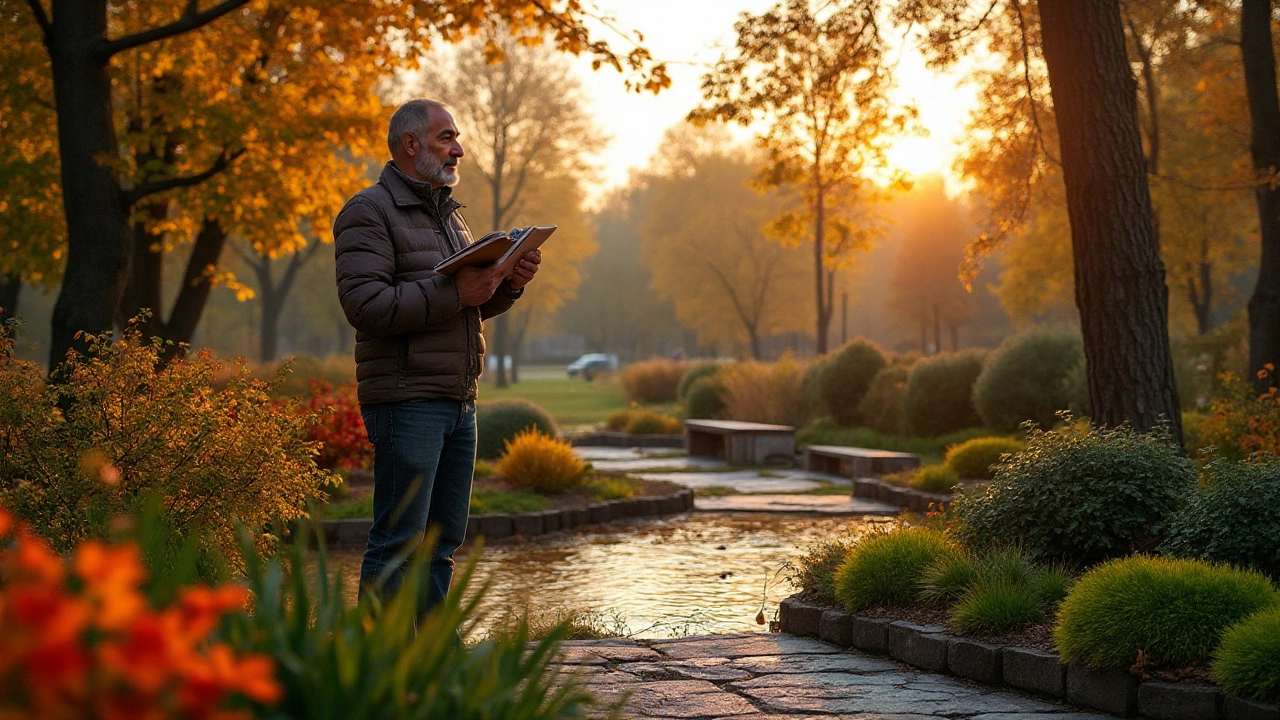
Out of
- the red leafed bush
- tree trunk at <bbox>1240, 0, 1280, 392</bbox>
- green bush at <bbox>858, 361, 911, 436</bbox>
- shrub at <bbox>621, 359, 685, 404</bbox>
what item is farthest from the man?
shrub at <bbox>621, 359, 685, 404</bbox>

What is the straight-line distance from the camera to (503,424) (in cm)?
1509

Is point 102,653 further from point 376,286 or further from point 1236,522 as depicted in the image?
point 1236,522

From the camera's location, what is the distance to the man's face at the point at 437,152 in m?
4.30

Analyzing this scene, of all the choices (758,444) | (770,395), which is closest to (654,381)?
(770,395)

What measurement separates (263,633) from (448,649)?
1.17ft

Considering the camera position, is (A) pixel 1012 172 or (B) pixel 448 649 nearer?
(B) pixel 448 649

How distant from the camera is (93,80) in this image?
891cm

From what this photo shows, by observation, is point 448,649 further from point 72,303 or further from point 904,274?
point 904,274

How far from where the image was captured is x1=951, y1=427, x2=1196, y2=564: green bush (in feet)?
19.6

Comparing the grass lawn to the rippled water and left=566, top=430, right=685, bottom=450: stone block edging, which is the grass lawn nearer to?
left=566, top=430, right=685, bottom=450: stone block edging

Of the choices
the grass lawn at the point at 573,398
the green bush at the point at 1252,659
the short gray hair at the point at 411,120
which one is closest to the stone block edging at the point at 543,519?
the short gray hair at the point at 411,120

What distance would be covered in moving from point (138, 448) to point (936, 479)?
8.33 metres

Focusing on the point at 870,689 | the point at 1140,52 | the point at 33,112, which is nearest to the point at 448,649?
the point at 870,689

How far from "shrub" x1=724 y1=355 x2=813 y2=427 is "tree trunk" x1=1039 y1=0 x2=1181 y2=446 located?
41.7ft
